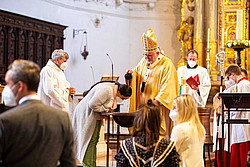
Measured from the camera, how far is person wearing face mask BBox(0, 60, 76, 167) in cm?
219

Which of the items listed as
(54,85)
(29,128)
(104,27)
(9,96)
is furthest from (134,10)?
(29,128)

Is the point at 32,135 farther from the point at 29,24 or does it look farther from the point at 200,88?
the point at 29,24

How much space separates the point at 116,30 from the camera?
13.9m

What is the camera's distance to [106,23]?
1357cm

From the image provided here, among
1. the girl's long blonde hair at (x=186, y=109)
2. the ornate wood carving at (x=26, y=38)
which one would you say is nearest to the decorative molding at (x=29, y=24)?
the ornate wood carving at (x=26, y=38)

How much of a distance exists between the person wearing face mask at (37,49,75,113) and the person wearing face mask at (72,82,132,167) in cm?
54

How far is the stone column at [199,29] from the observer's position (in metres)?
12.9

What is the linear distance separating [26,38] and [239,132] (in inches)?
245

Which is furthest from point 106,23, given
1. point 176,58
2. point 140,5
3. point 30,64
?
point 30,64

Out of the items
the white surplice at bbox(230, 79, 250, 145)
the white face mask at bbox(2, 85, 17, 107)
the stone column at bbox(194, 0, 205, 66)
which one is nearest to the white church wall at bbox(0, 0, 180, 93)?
the stone column at bbox(194, 0, 205, 66)

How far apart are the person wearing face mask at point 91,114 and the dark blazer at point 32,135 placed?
8.93 ft

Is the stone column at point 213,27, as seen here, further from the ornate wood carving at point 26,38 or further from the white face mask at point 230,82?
the white face mask at point 230,82

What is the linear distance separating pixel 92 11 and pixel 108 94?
27.5 feet

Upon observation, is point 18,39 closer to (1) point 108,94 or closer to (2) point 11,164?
(1) point 108,94
